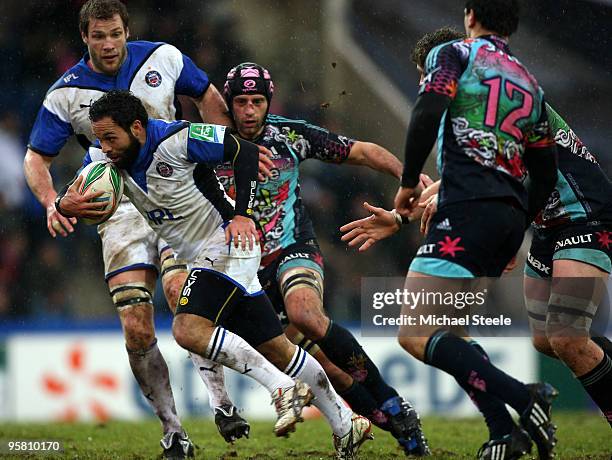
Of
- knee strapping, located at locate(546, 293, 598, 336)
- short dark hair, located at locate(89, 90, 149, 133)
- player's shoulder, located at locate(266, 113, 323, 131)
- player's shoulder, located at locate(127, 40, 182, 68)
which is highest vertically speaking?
player's shoulder, located at locate(127, 40, 182, 68)

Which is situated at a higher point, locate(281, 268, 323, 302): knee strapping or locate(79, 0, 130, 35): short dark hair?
locate(79, 0, 130, 35): short dark hair

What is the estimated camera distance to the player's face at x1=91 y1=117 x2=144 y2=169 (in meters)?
5.52

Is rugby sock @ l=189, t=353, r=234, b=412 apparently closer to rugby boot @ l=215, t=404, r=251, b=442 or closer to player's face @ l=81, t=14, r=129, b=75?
rugby boot @ l=215, t=404, r=251, b=442

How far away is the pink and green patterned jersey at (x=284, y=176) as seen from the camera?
267 inches

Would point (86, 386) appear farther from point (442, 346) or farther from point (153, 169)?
point (442, 346)

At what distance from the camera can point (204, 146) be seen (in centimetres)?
560

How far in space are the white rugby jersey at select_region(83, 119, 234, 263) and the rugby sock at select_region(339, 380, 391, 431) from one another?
143cm

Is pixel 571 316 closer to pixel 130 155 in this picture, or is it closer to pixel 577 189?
pixel 577 189

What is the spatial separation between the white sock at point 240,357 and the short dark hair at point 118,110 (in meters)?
1.23

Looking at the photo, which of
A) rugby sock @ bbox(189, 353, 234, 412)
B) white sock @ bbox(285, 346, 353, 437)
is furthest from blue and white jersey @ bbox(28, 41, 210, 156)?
white sock @ bbox(285, 346, 353, 437)

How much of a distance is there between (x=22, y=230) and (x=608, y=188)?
7.14 m

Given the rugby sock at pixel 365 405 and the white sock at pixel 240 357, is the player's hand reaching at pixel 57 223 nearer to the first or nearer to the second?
the white sock at pixel 240 357

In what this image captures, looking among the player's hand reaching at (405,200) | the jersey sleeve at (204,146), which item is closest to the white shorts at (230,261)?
the jersey sleeve at (204,146)

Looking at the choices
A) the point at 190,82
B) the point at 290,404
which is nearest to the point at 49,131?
the point at 190,82
